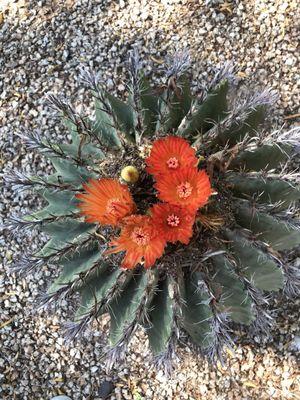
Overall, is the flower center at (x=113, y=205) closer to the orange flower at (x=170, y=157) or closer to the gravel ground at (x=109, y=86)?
the orange flower at (x=170, y=157)

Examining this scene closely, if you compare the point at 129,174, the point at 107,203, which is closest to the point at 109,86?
the point at 129,174

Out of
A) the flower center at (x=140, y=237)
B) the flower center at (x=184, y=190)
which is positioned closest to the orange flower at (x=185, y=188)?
the flower center at (x=184, y=190)

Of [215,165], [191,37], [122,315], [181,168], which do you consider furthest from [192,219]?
[191,37]

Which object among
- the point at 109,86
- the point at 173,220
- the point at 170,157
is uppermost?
the point at 170,157

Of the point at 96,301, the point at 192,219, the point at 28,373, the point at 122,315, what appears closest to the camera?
the point at 192,219

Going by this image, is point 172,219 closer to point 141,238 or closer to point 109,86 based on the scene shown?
point 141,238

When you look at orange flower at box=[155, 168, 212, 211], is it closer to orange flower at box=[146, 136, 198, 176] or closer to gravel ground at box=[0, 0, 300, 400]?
orange flower at box=[146, 136, 198, 176]

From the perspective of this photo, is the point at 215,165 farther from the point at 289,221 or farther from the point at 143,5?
the point at 143,5
